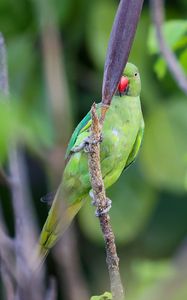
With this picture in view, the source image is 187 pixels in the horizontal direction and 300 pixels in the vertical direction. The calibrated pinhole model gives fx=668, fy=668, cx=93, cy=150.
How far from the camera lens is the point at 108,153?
1.28m

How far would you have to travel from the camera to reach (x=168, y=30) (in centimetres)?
152

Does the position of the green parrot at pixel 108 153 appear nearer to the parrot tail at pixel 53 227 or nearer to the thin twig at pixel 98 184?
the parrot tail at pixel 53 227

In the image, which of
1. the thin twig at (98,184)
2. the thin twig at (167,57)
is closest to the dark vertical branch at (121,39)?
the thin twig at (98,184)

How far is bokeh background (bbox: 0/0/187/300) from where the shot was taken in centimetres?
232

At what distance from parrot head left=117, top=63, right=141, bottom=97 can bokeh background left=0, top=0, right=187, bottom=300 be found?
0.74 meters

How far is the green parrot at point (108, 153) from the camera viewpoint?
1.27 metres

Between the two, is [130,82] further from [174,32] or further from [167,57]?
[174,32]

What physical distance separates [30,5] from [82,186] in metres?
1.45

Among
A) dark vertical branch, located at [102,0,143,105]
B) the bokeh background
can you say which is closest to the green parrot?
dark vertical branch, located at [102,0,143,105]

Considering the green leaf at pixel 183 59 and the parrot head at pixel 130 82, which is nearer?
the parrot head at pixel 130 82

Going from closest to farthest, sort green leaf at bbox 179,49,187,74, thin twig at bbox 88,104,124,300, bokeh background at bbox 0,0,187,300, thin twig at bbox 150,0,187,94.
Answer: thin twig at bbox 88,104,124,300
thin twig at bbox 150,0,187,94
green leaf at bbox 179,49,187,74
bokeh background at bbox 0,0,187,300

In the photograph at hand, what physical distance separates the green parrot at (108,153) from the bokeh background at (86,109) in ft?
2.39

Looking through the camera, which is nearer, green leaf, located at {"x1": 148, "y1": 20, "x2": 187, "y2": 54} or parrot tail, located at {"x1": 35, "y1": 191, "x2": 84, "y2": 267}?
parrot tail, located at {"x1": 35, "y1": 191, "x2": 84, "y2": 267}

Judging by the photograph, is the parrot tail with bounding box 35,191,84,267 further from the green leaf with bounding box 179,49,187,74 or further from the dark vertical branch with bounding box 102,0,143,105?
the dark vertical branch with bounding box 102,0,143,105
